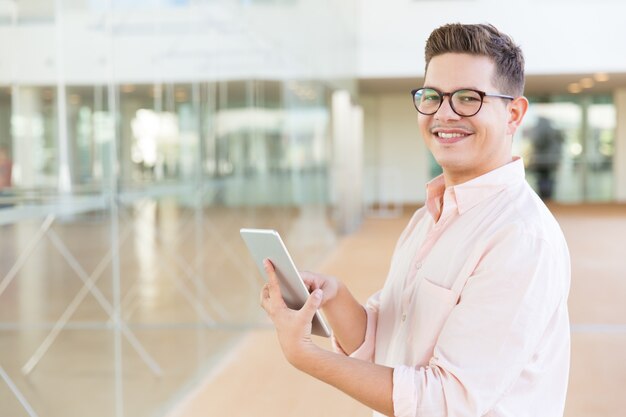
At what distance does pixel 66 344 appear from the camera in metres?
3.42

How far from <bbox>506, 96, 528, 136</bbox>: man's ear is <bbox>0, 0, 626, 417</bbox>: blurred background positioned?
1586 millimetres

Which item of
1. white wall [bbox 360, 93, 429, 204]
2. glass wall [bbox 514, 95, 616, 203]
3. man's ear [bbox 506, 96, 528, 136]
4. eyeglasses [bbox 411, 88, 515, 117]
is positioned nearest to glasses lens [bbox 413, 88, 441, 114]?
eyeglasses [bbox 411, 88, 515, 117]

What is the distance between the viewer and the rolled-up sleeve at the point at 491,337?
1.18 m

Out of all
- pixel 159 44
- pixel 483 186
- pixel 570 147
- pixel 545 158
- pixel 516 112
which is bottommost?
pixel 545 158

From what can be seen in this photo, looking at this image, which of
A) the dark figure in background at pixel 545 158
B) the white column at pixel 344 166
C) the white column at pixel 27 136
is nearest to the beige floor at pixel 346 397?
the white column at pixel 27 136

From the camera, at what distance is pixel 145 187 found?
13.5 feet

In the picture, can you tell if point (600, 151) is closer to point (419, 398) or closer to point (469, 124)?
point (469, 124)

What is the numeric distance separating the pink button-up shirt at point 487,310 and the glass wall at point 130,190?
1.55 m

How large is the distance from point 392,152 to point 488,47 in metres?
17.1

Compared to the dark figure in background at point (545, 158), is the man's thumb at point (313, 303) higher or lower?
higher

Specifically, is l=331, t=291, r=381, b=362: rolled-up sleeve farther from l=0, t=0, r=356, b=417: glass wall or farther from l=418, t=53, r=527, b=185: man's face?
l=0, t=0, r=356, b=417: glass wall

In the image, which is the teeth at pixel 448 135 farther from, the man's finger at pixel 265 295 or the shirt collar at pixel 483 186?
the man's finger at pixel 265 295

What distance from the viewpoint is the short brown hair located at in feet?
4.24

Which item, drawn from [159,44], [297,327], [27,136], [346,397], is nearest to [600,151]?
[346,397]
